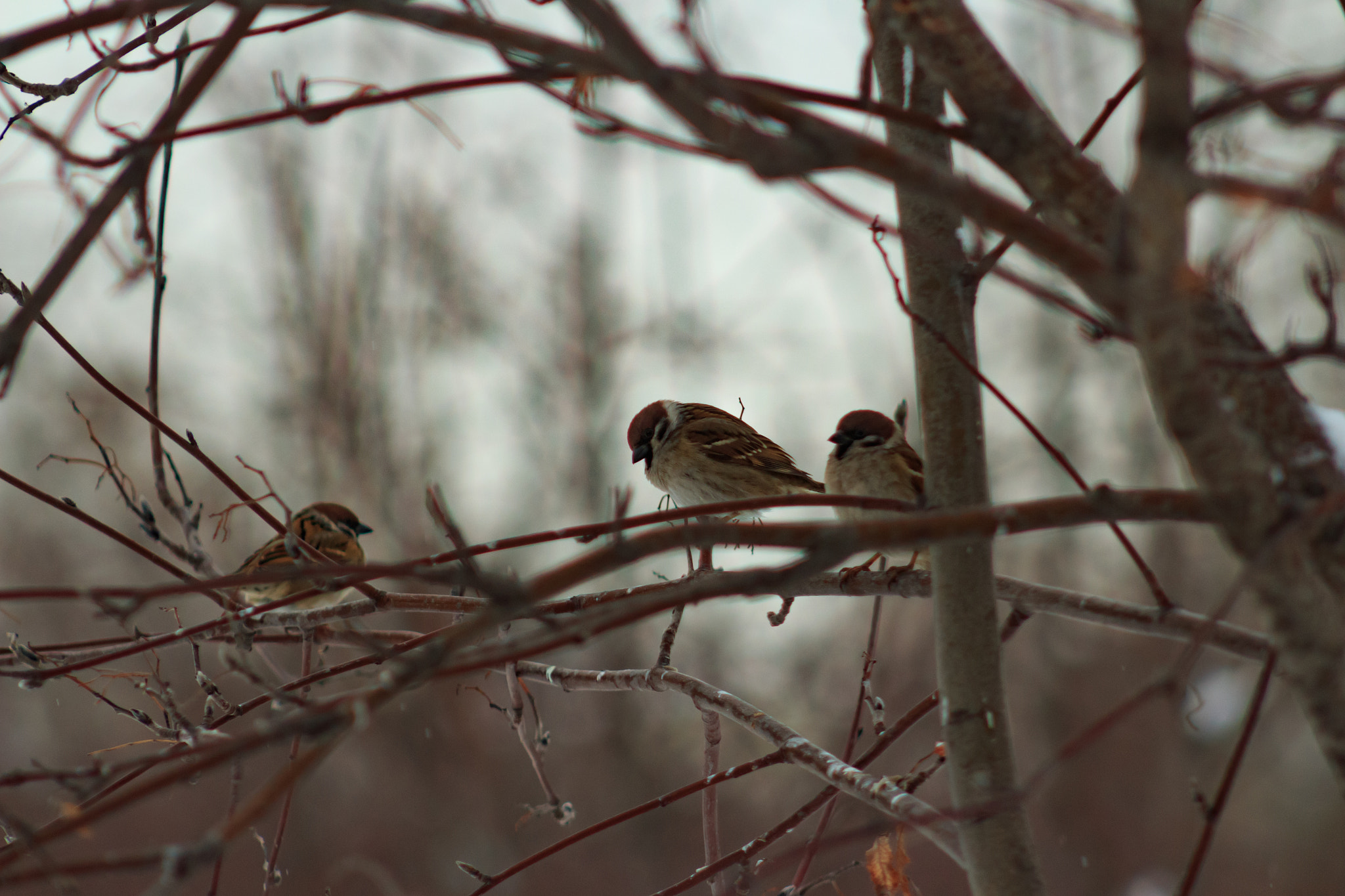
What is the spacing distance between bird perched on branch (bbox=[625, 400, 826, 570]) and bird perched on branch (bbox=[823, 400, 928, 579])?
0.46m

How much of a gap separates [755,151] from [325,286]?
1076 cm

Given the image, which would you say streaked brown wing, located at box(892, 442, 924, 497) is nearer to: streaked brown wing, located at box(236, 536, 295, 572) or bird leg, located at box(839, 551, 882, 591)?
bird leg, located at box(839, 551, 882, 591)

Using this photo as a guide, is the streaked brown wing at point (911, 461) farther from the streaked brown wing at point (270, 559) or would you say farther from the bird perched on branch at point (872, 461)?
the streaked brown wing at point (270, 559)

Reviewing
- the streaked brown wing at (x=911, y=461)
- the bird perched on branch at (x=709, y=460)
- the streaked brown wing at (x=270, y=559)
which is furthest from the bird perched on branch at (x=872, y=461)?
the streaked brown wing at (x=270, y=559)

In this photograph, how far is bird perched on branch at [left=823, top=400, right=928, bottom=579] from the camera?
326cm

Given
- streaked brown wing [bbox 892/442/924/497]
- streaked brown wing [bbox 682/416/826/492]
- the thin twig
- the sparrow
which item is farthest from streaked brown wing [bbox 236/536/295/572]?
the thin twig

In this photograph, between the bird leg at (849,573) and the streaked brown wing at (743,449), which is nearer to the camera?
the bird leg at (849,573)

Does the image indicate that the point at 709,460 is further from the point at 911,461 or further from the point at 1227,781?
the point at 1227,781

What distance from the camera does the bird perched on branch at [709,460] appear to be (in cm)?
390

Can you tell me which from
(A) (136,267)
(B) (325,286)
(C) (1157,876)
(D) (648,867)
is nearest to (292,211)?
(B) (325,286)

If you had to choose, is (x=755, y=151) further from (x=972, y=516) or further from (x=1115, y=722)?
(x=1115, y=722)

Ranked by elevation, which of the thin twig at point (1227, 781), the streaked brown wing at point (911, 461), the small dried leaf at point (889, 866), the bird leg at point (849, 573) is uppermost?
the streaked brown wing at point (911, 461)

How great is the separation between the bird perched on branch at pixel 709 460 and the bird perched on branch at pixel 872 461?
0.46 meters

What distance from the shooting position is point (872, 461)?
3.29m
